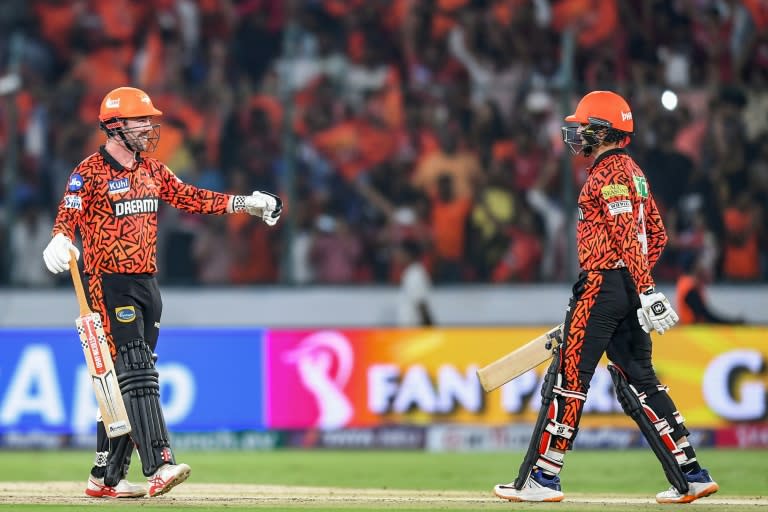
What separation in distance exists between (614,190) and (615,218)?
6.1 inches

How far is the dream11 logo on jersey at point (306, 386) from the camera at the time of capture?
13.5 m

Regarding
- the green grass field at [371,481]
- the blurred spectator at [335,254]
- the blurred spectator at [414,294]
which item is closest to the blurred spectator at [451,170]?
the blurred spectator at [414,294]

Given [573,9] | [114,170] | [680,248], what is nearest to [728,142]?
[680,248]

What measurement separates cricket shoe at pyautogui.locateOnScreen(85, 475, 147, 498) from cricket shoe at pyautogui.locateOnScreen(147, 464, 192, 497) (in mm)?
311

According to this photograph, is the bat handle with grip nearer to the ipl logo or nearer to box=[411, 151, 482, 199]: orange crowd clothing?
the ipl logo

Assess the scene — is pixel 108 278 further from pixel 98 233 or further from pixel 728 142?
pixel 728 142

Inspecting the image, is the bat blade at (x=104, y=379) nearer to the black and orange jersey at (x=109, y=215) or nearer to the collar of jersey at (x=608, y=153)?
the black and orange jersey at (x=109, y=215)

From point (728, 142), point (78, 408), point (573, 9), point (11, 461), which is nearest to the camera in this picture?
point (11, 461)

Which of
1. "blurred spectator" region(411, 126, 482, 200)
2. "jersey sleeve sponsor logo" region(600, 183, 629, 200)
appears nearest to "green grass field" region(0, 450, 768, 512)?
"jersey sleeve sponsor logo" region(600, 183, 629, 200)

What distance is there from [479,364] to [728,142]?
3.75m

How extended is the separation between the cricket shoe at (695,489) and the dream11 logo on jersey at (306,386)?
563cm

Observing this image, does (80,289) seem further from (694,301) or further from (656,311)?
(694,301)

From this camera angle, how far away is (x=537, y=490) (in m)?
8.19

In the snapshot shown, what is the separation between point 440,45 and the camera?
16219 mm
